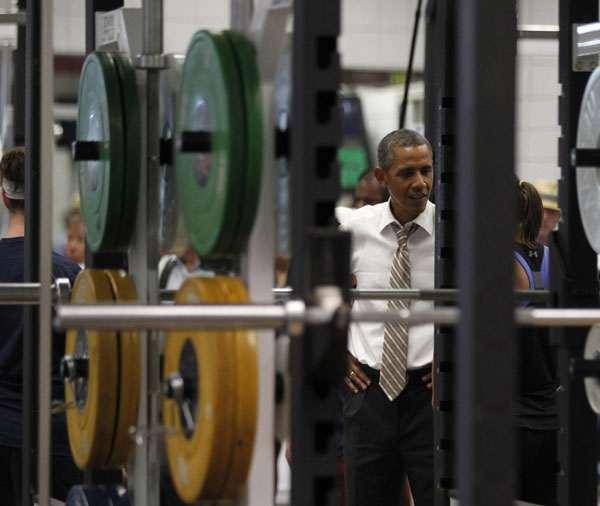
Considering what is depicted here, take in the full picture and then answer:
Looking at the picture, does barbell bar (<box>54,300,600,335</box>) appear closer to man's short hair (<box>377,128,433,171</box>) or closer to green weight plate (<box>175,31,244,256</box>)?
green weight plate (<box>175,31,244,256</box>)

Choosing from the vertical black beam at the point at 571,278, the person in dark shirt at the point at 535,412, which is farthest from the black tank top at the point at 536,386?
the vertical black beam at the point at 571,278

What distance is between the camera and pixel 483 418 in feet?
4.90

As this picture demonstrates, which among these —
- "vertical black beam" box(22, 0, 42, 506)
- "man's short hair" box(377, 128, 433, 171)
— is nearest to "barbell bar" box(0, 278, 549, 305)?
"vertical black beam" box(22, 0, 42, 506)

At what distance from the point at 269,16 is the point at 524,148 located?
6.86 m

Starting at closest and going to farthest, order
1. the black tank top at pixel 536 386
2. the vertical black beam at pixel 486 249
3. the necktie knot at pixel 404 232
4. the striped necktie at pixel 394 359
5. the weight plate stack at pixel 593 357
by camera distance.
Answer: the vertical black beam at pixel 486 249, the weight plate stack at pixel 593 357, the black tank top at pixel 536 386, the striped necktie at pixel 394 359, the necktie knot at pixel 404 232

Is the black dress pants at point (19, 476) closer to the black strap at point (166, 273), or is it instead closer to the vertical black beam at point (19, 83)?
the vertical black beam at point (19, 83)

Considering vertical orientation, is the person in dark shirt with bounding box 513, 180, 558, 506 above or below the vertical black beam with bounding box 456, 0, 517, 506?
below

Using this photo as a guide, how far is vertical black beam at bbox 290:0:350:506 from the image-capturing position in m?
1.77

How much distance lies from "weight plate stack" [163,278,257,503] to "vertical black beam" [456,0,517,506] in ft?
1.56

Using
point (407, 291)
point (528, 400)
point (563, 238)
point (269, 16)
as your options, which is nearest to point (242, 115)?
point (269, 16)

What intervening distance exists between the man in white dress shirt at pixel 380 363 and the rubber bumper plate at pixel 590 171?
147 cm

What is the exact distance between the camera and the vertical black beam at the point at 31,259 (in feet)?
10.5

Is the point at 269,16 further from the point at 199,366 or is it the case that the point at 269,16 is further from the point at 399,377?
the point at 399,377

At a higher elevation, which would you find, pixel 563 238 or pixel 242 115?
pixel 242 115
